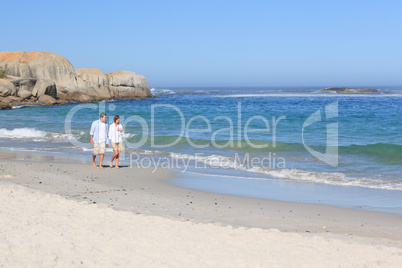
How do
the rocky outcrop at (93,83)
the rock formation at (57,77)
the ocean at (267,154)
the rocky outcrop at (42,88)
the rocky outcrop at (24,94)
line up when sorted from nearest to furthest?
the ocean at (267,154) → the rocky outcrop at (24,94) → the rocky outcrop at (42,88) → the rock formation at (57,77) → the rocky outcrop at (93,83)

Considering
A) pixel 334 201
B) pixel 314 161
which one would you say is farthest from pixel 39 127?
pixel 334 201

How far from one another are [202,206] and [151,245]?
2.86 metres

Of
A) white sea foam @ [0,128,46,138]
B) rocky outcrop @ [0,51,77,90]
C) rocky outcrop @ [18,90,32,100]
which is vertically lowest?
white sea foam @ [0,128,46,138]

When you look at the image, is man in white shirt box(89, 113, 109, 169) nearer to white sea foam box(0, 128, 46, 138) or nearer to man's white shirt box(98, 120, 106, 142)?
man's white shirt box(98, 120, 106, 142)

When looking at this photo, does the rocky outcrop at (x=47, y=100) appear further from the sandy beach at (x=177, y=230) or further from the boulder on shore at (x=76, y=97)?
the sandy beach at (x=177, y=230)

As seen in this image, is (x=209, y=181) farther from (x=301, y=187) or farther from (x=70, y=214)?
(x=70, y=214)

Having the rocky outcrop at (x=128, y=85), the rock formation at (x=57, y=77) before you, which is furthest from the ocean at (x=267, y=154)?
the rocky outcrop at (x=128, y=85)

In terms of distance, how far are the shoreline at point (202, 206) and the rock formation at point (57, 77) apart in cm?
3678

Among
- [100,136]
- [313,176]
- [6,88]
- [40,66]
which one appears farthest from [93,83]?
[313,176]

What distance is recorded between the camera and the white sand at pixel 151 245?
16.2ft

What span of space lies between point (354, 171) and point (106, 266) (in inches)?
397

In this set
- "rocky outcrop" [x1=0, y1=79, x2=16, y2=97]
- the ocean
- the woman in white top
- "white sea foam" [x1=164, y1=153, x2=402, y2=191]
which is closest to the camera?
the ocean

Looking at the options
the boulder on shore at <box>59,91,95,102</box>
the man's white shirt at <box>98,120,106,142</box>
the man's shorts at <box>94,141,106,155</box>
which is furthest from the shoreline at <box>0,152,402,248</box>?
the boulder on shore at <box>59,91,95,102</box>

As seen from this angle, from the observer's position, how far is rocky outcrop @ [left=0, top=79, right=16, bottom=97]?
41.3m
